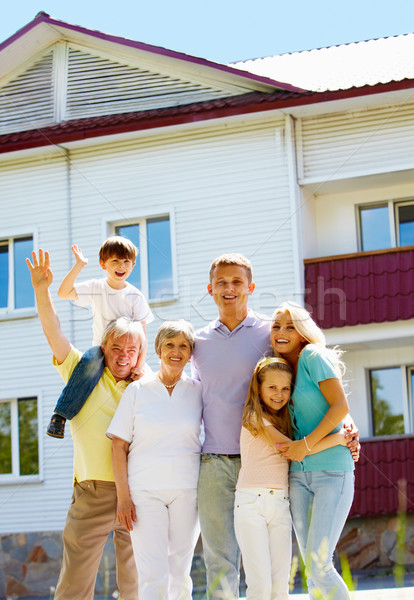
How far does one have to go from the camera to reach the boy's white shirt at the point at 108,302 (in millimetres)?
6418

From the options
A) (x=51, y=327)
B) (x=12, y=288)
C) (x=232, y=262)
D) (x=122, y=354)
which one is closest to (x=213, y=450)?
(x=122, y=354)

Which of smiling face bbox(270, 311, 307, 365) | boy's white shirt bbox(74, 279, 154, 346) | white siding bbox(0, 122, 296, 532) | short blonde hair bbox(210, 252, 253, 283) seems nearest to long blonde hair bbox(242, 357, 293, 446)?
smiling face bbox(270, 311, 307, 365)

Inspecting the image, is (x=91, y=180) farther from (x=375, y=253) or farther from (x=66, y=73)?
(x=375, y=253)

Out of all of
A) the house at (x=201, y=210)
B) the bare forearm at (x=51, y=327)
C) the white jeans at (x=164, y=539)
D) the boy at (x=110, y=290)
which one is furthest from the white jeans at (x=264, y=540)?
Answer: the house at (x=201, y=210)

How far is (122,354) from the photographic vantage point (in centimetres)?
552

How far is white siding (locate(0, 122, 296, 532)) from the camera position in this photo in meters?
14.3

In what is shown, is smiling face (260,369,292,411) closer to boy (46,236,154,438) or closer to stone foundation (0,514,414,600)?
boy (46,236,154,438)

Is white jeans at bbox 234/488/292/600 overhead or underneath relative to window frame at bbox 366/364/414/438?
underneath

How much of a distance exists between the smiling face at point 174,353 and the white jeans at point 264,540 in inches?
33.9

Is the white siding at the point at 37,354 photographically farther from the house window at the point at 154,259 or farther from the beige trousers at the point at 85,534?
the beige trousers at the point at 85,534

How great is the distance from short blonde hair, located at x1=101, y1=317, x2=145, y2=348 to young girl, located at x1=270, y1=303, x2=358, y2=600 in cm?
92

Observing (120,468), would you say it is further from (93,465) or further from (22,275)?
(22,275)

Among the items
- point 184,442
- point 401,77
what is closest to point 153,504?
point 184,442

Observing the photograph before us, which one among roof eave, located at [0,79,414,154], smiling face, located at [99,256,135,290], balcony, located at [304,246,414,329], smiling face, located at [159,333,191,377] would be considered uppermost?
roof eave, located at [0,79,414,154]
